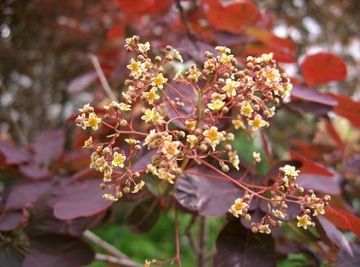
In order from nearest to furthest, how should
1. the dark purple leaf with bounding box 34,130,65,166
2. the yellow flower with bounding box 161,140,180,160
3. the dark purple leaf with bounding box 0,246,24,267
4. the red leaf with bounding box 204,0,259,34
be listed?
the yellow flower with bounding box 161,140,180,160 → the dark purple leaf with bounding box 0,246,24,267 → the red leaf with bounding box 204,0,259,34 → the dark purple leaf with bounding box 34,130,65,166

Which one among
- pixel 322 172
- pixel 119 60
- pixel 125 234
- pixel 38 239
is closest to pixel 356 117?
pixel 322 172

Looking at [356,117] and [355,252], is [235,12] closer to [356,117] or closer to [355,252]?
[356,117]

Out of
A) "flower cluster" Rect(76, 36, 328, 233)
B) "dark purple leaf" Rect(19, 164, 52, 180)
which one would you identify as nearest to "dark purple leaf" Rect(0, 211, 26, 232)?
"dark purple leaf" Rect(19, 164, 52, 180)

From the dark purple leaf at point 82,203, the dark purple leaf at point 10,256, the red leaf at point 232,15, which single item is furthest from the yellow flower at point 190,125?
the red leaf at point 232,15

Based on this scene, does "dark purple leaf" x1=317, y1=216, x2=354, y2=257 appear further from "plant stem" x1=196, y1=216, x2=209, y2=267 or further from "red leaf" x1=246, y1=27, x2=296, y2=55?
"red leaf" x1=246, y1=27, x2=296, y2=55

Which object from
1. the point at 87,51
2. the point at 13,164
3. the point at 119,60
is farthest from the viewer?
the point at 87,51

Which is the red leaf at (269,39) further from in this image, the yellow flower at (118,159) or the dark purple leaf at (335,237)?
the yellow flower at (118,159)

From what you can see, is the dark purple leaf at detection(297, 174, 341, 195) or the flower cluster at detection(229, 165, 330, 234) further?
the dark purple leaf at detection(297, 174, 341, 195)
